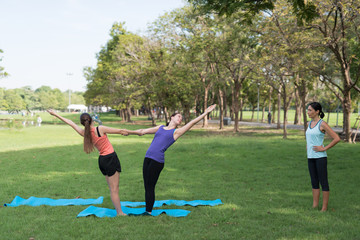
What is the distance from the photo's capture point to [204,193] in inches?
315

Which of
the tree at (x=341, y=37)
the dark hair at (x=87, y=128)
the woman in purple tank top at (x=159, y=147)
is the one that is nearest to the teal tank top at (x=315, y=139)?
the woman in purple tank top at (x=159, y=147)

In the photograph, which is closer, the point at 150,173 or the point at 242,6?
the point at 150,173

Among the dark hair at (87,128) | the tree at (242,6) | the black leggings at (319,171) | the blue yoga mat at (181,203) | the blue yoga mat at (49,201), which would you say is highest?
the tree at (242,6)

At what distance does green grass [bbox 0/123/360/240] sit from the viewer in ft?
16.8

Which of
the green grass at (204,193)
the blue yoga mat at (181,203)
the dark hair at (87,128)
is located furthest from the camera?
the blue yoga mat at (181,203)

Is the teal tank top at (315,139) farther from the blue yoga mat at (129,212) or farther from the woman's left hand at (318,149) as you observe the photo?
the blue yoga mat at (129,212)

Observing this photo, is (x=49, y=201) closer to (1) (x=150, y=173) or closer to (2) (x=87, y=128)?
(2) (x=87, y=128)

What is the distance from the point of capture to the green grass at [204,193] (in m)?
5.13

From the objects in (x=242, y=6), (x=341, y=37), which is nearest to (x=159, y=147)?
(x=242, y=6)

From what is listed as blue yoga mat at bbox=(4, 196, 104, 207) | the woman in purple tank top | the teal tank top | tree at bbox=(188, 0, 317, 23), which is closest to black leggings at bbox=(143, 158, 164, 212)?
the woman in purple tank top

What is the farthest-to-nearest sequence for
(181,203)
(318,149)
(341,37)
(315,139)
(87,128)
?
(341,37) → (181,203) → (315,139) → (318,149) → (87,128)

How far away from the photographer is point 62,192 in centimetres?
820

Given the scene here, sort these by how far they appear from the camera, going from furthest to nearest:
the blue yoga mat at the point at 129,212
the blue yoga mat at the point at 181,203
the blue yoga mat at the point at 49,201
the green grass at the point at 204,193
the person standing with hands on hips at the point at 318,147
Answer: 1. the blue yoga mat at the point at 49,201
2. the blue yoga mat at the point at 181,203
3. the person standing with hands on hips at the point at 318,147
4. the blue yoga mat at the point at 129,212
5. the green grass at the point at 204,193

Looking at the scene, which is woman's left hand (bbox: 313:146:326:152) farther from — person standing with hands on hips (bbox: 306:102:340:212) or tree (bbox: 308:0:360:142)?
tree (bbox: 308:0:360:142)
